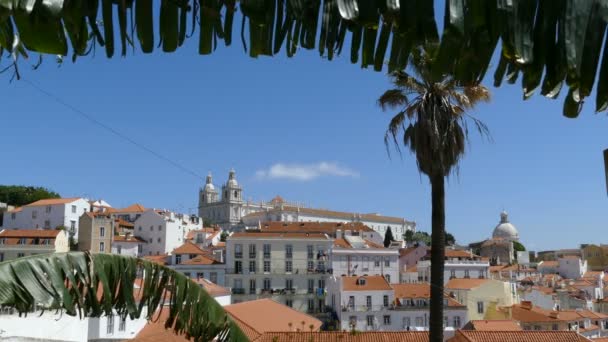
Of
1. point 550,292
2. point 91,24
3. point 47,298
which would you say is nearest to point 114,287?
point 47,298

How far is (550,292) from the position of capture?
251 ft

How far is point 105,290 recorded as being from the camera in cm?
521

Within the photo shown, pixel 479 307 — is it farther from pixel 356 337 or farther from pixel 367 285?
pixel 356 337

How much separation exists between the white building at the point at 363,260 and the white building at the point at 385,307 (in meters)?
10.4

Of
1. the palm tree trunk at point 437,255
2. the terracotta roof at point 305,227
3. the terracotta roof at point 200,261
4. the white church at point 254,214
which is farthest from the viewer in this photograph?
the white church at point 254,214

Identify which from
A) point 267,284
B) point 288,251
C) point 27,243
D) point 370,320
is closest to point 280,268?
point 288,251

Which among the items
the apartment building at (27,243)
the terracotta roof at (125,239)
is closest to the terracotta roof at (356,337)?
the apartment building at (27,243)

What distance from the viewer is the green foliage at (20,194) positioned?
111500mm

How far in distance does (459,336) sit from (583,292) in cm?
6250

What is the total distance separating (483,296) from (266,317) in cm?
3344

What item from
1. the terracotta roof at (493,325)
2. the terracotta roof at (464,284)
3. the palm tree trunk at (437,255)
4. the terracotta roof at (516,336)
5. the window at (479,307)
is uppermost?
the palm tree trunk at (437,255)

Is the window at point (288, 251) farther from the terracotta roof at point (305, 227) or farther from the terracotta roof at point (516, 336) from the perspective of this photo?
the terracotta roof at point (516, 336)

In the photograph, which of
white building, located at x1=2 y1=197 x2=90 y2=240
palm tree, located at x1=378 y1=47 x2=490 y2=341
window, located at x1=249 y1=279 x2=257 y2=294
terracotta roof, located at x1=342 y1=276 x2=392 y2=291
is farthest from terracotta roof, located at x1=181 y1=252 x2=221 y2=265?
palm tree, located at x1=378 y1=47 x2=490 y2=341

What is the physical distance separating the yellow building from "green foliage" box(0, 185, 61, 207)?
82.3 metres
